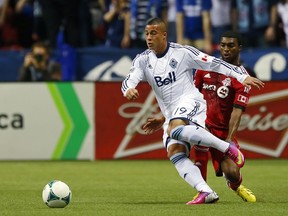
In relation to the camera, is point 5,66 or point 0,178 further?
point 5,66

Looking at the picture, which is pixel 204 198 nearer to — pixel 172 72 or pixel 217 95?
pixel 172 72

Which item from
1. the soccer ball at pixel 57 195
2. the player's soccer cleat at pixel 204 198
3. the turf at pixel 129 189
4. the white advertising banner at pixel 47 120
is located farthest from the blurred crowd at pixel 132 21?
the soccer ball at pixel 57 195

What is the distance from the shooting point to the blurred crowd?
683 inches

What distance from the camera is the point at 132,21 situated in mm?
17672

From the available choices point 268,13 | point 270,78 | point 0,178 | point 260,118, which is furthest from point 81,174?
point 268,13

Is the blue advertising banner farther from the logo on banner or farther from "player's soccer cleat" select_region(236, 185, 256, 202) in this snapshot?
"player's soccer cleat" select_region(236, 185, 256, 202)

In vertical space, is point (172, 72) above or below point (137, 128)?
above

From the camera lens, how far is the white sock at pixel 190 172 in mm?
9320

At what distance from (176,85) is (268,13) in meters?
9.76

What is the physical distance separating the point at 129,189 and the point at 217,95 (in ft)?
5.82

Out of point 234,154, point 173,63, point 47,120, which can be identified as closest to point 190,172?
point 234,154

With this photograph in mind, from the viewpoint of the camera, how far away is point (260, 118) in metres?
15.8

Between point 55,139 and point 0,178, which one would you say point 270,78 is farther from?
point 0,178

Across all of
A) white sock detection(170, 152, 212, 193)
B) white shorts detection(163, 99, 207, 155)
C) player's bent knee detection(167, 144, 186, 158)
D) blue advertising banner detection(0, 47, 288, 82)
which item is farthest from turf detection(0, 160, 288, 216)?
blue advertising banner detection(0, 47, 288, 82)
